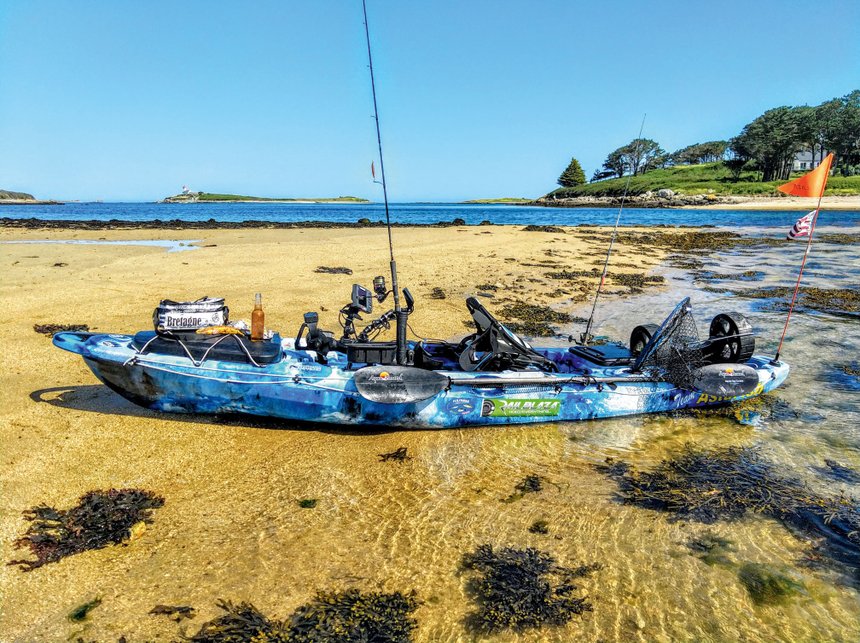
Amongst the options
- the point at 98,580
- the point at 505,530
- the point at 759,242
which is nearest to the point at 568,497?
the point at 505,530

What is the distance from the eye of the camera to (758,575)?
420cm

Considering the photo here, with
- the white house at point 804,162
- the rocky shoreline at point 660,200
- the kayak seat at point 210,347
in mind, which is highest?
the white house at point 804,162

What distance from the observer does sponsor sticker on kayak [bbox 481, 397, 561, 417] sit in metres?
6.62

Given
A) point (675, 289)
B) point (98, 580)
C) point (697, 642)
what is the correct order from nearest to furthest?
point (697, 642), point (98, 580), point (675, 289)

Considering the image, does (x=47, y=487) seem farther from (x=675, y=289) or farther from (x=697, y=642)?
(x=675, y=289)

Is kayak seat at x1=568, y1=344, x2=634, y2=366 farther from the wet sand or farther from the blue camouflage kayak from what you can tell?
the wet sand

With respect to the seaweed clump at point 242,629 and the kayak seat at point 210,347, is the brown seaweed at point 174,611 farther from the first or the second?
the kayak seat at point 210,347

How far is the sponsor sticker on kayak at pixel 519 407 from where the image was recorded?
21.7 ft

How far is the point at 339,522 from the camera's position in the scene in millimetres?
4785

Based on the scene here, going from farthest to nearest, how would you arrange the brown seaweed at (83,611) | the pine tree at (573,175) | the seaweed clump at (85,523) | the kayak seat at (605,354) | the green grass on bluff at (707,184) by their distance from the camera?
the pine tree at (573,175)
the green grass on bluff at (707,184)
the kayak seat at (605,354)
the seaweed clump at (85,523)
the brown seaweed at (83,611)

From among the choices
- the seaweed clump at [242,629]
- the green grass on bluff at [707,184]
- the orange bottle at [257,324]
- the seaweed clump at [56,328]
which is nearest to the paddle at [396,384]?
the orange bottle at [257,324]

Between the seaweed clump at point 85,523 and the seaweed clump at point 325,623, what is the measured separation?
1547 mm

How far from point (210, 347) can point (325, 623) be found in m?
3.88

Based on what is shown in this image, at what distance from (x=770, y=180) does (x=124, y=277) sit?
105856mm
